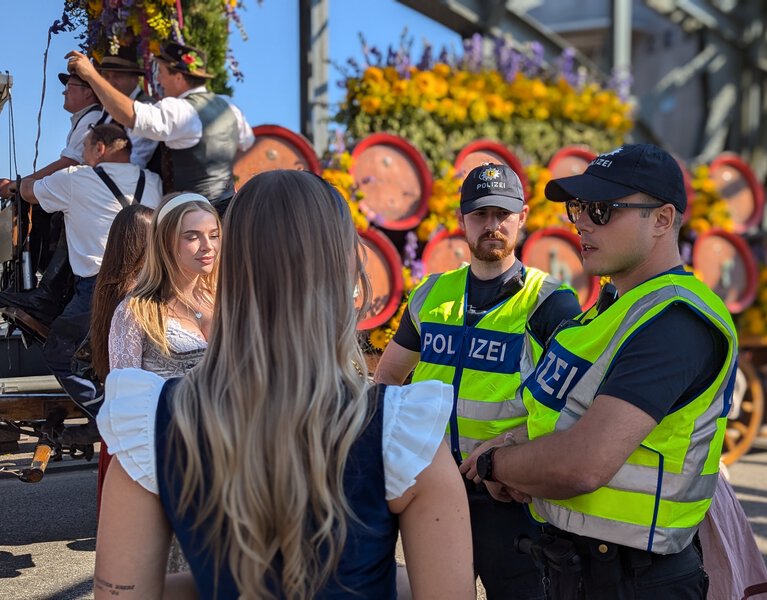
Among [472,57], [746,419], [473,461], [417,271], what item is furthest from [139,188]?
[746,419]

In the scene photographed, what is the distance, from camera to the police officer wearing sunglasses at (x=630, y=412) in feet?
→ 5.38

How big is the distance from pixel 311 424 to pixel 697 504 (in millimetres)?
955

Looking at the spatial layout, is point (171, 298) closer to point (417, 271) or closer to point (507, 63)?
point (417, 271)

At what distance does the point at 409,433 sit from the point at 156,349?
6.02 feet

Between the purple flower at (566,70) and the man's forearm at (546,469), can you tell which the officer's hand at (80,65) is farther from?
the purple flower at (566,70)

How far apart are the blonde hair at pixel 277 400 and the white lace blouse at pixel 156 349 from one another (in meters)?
1.62

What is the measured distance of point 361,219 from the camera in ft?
16.3

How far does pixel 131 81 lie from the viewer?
13.8ft

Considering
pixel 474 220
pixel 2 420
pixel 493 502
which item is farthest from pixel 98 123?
pixel 493 502

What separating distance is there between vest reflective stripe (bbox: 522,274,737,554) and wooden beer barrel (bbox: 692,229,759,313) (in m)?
5.40

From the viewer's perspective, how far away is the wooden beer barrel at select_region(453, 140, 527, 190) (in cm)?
A: 554

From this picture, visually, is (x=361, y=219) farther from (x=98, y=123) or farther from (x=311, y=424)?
(x=311, y=424)

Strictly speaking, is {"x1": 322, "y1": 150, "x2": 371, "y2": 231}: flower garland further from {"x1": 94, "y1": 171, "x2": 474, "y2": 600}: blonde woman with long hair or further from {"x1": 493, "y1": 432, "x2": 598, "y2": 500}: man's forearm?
{"x1": 94, "y1": 171, "x2": 474, "y2": 600}: blonde woman with long hair

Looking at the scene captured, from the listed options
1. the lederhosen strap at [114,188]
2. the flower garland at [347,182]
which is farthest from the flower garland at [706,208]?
the lederhosen strap at [114,188]
